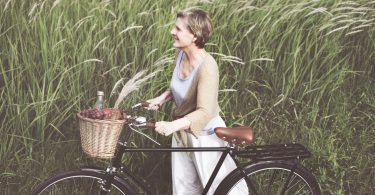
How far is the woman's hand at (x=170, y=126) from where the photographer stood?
3475 millimetres

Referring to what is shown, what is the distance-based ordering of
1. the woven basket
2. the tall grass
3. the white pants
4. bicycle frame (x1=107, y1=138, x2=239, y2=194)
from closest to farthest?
the woven basket < bicycle frame (x1=107, y1=138, x2=239, y2=194) < the white pants < the tall grass

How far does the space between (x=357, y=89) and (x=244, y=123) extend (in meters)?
0.88

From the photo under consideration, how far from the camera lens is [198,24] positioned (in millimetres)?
3771

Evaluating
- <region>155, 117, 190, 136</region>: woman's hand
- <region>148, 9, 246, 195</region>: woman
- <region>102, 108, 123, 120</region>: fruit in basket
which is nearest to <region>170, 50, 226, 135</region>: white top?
<region>148, 9, 246, 195</region>: woman

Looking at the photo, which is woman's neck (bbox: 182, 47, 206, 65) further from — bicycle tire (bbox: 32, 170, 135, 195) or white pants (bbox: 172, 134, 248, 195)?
bicycle tire (bbox: 32, 170, 135, 195)

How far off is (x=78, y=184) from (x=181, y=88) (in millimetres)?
1056

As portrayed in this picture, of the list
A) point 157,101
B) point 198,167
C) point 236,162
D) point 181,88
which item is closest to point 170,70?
point 157,101

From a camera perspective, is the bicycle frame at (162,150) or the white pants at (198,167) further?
the white pants at (198,167)

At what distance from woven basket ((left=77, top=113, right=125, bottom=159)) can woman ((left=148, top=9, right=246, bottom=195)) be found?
33 cm

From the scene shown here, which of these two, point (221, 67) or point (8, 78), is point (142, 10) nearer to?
point (221, 67)

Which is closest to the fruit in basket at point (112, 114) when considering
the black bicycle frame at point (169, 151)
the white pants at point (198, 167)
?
the black bicycle frame at point (169, 151)

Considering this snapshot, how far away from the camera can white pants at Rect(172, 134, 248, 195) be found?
3.89 meters

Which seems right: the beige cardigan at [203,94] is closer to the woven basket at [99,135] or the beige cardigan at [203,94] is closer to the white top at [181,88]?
the white top at [181,88]

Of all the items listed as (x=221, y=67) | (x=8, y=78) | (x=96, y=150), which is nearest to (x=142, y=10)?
(x=221, y=67)
